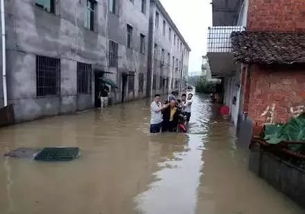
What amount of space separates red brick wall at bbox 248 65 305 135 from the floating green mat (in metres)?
4.89

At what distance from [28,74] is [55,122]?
212 cm

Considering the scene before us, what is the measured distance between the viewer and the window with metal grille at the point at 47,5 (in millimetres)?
14294

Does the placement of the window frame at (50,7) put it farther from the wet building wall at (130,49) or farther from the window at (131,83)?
the window at (131,83)

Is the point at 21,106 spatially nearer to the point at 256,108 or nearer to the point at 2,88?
the point at 2,88

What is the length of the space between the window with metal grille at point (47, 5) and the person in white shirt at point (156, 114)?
6.57 m

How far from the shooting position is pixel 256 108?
999 cm

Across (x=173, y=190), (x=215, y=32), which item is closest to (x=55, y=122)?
(x=215, y=32)

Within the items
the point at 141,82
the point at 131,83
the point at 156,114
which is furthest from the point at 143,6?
the point at 156,114

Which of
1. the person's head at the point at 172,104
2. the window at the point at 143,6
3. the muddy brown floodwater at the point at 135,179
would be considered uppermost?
the window at the point at 143,6

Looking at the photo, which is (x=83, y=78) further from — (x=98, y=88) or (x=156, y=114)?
(x=156, y=114)

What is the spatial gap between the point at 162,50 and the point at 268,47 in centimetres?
3136

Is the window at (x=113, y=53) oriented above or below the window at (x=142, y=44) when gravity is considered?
below

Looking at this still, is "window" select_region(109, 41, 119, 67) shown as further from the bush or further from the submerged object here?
the bush

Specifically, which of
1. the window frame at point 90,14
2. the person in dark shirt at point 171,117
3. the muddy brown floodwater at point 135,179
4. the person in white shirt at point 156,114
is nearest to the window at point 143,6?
the window frame at point 90,14
